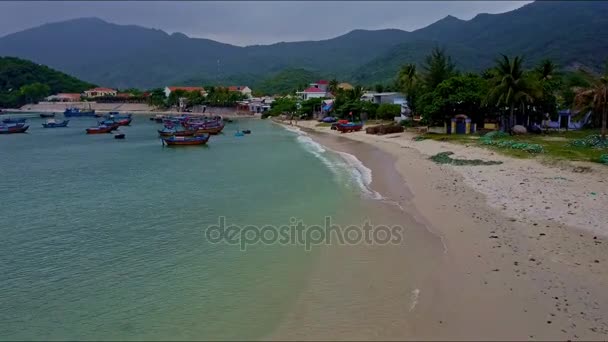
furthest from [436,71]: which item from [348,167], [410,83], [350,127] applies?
[348,167]

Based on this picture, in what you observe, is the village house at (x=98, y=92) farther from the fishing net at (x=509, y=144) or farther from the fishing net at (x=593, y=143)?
the fishing net at (x=593, y=143)

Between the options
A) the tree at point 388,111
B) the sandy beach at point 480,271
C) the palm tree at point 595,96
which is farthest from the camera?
the tree at point 388,111

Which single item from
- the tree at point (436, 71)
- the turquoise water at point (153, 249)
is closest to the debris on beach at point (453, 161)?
the turquoise water at point (153, 249)

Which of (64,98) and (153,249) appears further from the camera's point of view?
(64,98)

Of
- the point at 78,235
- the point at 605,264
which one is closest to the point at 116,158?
the point at 78,235

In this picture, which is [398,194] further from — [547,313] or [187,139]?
[187,139]

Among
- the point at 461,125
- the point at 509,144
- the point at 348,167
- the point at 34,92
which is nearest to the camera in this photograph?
the point at 509,144

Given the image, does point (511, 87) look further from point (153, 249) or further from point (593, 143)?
point (153, 249)

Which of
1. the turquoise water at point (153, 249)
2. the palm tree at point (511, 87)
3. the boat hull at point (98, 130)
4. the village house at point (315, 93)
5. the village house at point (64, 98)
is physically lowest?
the turquoise water at point (153, 249)
